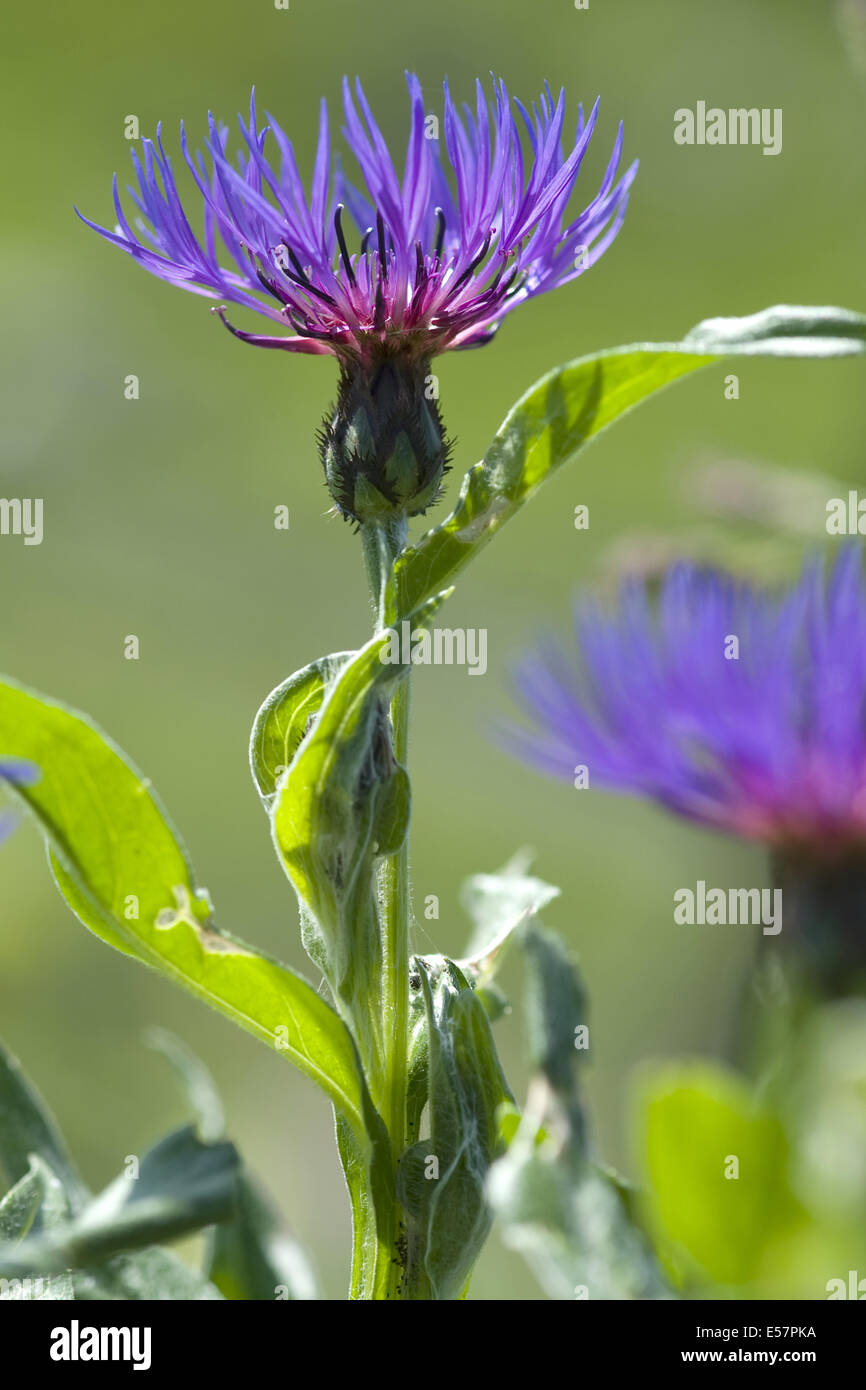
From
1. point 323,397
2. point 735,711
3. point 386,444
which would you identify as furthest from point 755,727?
point 323,397

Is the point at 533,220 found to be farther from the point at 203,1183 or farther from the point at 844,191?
the point at 844,191

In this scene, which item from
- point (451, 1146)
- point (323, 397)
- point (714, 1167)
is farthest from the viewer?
point (323, 397)

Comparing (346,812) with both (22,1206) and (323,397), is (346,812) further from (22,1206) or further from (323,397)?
(323,397)

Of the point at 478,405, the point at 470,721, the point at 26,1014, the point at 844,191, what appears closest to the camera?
the point at 26,1014

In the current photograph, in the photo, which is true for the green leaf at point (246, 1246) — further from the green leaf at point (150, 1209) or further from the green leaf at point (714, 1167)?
the green leaf at point (714, 1167)

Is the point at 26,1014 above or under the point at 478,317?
under

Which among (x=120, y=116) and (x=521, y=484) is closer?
(x=521, y=484)

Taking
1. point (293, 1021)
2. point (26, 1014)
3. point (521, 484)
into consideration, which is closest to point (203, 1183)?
point (293, 1021)
